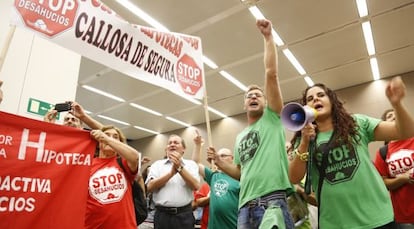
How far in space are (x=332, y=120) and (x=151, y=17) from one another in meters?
3.48

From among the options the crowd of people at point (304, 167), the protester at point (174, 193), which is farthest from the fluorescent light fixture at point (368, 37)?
the protester at point (174, 193)

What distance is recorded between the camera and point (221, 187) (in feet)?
8.87

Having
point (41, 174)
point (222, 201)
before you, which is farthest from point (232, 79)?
point (41, 174)

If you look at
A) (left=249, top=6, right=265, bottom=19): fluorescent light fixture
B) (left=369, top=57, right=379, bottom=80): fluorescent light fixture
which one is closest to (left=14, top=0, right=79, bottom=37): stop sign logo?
(left=249, top=6, right=265, bottom=19): fluorescent light fixture

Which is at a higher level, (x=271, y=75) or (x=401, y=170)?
(x=271, y=75)

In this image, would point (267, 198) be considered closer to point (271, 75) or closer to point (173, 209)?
point (271, 75)

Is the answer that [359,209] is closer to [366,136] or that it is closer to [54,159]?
[366,136]

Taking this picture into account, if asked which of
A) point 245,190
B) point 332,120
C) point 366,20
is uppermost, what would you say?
point 366,20

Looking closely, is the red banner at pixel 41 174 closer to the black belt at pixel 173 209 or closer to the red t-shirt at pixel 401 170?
the black belt at pixel 173 209

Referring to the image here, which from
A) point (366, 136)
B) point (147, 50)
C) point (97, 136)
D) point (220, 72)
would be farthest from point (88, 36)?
point (220, 72)

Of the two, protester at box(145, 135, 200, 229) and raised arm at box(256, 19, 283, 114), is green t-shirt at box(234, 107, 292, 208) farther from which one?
protester at box(145, 135, 200, 229)

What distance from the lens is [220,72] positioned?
604 centimetres

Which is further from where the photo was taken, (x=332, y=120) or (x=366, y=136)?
(x=332, y=120)

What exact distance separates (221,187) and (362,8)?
3.41 meters
